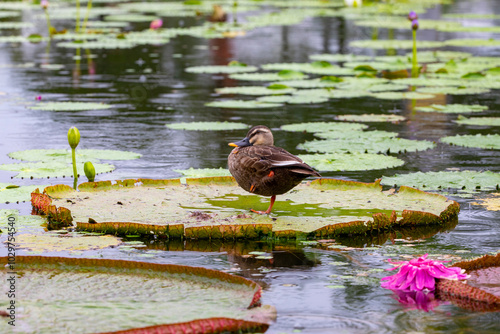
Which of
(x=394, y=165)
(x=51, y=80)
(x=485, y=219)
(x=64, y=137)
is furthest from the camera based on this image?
(x=51, y=80)

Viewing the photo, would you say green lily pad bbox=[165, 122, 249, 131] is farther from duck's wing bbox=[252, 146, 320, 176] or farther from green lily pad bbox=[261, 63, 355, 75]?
green lily pad bbox=[261, 63, 355, 75]

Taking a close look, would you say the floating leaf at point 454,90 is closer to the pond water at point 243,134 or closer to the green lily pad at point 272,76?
the pond water at point 243,134

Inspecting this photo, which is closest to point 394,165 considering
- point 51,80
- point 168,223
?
point 168,223

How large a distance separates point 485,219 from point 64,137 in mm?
4793

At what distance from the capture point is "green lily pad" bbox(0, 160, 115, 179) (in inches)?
259

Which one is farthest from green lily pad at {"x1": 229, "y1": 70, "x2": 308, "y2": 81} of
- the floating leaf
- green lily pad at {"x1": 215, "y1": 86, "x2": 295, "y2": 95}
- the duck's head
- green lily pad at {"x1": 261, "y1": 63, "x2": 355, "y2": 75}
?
the duck's head

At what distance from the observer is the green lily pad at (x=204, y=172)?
6.71 meters

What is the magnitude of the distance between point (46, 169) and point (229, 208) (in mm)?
2051

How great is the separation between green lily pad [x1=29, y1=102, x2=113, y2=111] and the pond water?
84 mm

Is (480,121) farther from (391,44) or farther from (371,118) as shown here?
(391,44)

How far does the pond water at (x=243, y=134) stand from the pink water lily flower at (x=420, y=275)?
0.37ft

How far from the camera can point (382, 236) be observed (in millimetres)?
5184

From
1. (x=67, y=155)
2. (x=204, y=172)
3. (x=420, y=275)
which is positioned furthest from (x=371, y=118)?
(x=420, y=275)

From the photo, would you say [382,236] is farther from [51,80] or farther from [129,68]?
[129,68]
